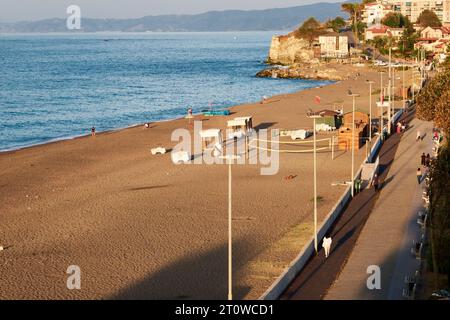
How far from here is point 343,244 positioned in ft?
66.2

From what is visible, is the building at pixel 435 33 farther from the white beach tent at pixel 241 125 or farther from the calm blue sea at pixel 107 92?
the white beach tent at pixel 241 125

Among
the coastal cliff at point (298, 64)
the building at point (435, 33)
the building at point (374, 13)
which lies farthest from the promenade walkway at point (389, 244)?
the building at point (374, 13)

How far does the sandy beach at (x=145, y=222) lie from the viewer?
18641 mm

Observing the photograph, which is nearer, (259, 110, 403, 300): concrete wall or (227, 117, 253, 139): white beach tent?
(259, 110, 403, 300): concrete wall

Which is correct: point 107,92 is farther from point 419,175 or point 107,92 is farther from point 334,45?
point 419,175

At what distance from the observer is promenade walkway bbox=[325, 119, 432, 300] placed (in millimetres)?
16609

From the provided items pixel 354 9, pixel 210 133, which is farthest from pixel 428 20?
pixel 210 133

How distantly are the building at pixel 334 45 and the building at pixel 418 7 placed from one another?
42488mm

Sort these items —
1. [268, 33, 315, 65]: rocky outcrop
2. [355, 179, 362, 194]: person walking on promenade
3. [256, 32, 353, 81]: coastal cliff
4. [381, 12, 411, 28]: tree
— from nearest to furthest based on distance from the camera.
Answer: [355, 179, 362, 194]: person walking on promenade → [256, 32, 353, 81]: coastal cliff → [268, 33, 315, 65]: rocky outcrop → [381, 12, 411, 28]: tree

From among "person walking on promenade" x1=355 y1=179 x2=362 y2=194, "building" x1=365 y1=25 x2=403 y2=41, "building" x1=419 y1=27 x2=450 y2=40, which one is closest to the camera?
"person walking on promenade" x1=355 y1=179 x2=362 y2=194

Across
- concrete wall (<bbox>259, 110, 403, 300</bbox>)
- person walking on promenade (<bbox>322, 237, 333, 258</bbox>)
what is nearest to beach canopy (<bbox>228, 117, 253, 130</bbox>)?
concrete wall (<bbox>259, 110, 403, 300</bbox>)

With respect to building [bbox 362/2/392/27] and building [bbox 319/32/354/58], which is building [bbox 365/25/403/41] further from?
building [bbox 362/2/392/27]

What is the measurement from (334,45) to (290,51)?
33.0 feet

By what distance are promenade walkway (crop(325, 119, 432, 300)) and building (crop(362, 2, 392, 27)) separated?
11536 centimetres
